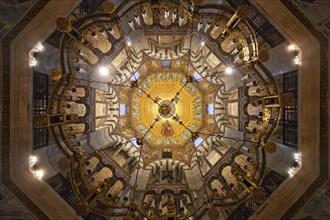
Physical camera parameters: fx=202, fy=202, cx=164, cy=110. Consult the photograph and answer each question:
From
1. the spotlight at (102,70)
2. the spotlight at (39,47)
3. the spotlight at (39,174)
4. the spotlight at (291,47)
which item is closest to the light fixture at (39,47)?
the spotlight at (39,47)

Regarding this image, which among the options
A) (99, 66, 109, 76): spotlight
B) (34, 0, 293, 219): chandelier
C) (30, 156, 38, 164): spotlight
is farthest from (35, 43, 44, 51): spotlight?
(30, 156, 38, 164): spotlight

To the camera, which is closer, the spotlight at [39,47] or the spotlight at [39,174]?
the spotlight at [39,47]

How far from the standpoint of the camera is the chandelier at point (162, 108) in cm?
778

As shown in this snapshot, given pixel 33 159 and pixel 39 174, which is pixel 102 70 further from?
pixel 39 174

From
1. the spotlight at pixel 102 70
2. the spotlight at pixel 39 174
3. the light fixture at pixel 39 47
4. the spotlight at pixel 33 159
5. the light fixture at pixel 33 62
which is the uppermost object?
the light fixture at pixel 39 47

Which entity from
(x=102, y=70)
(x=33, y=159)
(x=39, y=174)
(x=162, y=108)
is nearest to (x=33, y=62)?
(x=102, y=70)

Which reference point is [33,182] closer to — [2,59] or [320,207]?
[2,59]

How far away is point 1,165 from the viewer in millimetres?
7414

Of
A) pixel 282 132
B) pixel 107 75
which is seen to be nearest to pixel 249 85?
pixel 282 132

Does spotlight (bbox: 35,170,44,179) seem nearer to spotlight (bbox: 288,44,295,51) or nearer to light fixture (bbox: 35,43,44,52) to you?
light fixture (bbox: 35,43,44,52)

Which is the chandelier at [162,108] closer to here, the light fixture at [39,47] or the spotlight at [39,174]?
the light fixture at [39,47]

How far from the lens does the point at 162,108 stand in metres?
10.4

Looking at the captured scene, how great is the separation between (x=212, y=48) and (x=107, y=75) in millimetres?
6179

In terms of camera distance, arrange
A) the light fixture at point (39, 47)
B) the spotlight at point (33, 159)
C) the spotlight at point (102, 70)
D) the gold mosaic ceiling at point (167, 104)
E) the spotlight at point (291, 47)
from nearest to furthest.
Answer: the spotlight at point (291, 47) < the light fixture at point (39, 47) < the spotlight at point (33, 159) < the spotlight at point (102, 70) < the gold mosaic ceiling at point (167, 104)
